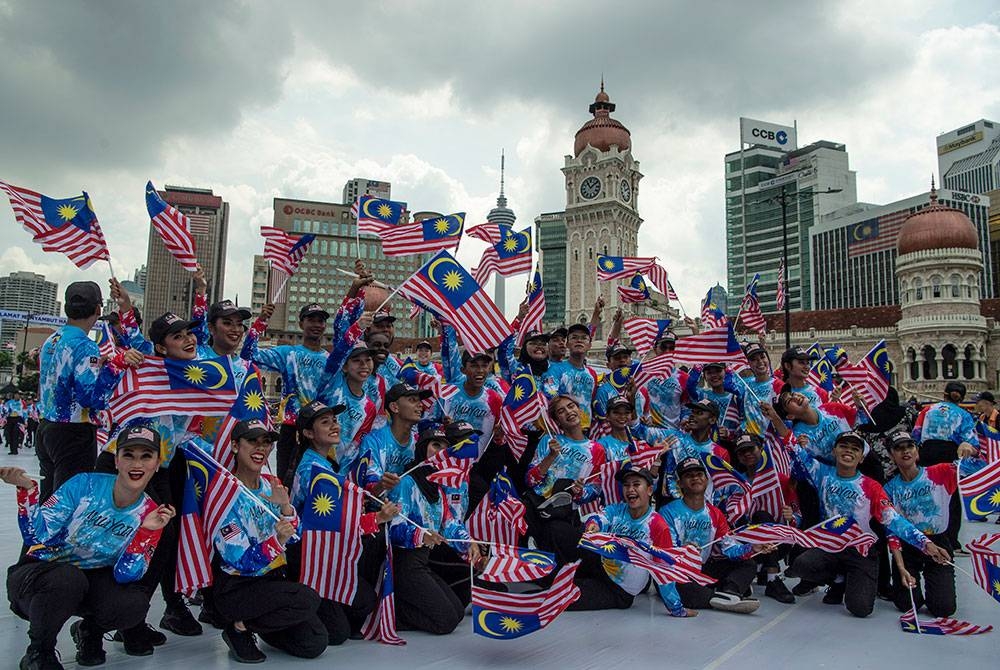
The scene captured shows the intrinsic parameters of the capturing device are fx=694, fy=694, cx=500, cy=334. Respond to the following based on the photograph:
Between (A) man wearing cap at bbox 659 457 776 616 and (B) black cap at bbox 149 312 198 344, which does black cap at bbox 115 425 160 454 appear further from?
(A) man wearing cap at bbox 659 457 776 616

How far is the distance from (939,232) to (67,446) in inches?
2148

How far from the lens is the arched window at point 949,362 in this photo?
45469mm

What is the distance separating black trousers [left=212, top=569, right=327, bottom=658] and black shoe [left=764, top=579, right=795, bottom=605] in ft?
11.9

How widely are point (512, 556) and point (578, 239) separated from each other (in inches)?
3071

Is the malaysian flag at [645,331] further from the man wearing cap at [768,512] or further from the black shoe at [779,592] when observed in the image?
the black shoe at [779,592]

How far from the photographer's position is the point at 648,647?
431 centimetres

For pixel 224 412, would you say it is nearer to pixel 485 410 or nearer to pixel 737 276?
pixel 485 410

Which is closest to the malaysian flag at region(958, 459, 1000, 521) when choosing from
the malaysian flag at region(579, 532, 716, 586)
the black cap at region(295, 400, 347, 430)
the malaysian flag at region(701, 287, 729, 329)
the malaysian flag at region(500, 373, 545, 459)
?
the malaysian flag at region(579, 532, 716, 586)

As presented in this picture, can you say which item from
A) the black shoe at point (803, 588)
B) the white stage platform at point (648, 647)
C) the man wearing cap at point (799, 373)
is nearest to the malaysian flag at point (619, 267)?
the man wearing cap at point (799, 373)

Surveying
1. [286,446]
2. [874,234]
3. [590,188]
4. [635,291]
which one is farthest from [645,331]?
[874,234]

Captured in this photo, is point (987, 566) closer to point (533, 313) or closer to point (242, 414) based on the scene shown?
point (533, 313)

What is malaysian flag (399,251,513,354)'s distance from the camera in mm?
6199

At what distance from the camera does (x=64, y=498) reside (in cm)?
357

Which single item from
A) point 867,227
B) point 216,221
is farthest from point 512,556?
point 216,221
